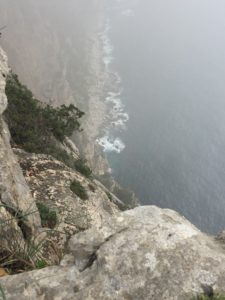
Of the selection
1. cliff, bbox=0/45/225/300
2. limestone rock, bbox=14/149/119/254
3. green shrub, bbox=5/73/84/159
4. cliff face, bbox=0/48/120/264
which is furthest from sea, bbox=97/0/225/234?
cliff, bbox=0/45/225/300

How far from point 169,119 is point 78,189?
10989 centimetres

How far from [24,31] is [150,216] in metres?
143

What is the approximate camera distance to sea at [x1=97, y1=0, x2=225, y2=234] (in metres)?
113

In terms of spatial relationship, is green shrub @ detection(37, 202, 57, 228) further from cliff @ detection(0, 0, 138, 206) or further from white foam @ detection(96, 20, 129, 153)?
white foam @ detection(96, 20, 129, 153)

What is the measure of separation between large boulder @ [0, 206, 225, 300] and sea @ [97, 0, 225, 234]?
99.2 meters

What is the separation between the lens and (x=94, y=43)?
6969 inches

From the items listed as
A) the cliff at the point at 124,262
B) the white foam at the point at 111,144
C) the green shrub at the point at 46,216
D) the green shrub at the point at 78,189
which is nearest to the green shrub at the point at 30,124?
the green shrub at the point at 78,189

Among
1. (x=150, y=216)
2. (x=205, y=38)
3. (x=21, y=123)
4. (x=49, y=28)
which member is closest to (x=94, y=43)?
(x=49, y=28)

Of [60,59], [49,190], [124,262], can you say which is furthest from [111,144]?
[124,262]

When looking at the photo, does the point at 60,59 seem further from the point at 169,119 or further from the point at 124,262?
the point at 124,262

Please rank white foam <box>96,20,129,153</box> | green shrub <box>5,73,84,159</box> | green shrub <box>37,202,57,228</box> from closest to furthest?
green shrub <box>37,202,57,228</box>, green shrub <box>5,73,84,159</box>, white foam <box>96,20,129,153</box>

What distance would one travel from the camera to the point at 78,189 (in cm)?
2952

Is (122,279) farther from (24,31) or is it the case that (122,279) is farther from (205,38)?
(205,38)

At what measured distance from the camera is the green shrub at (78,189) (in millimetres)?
29195
